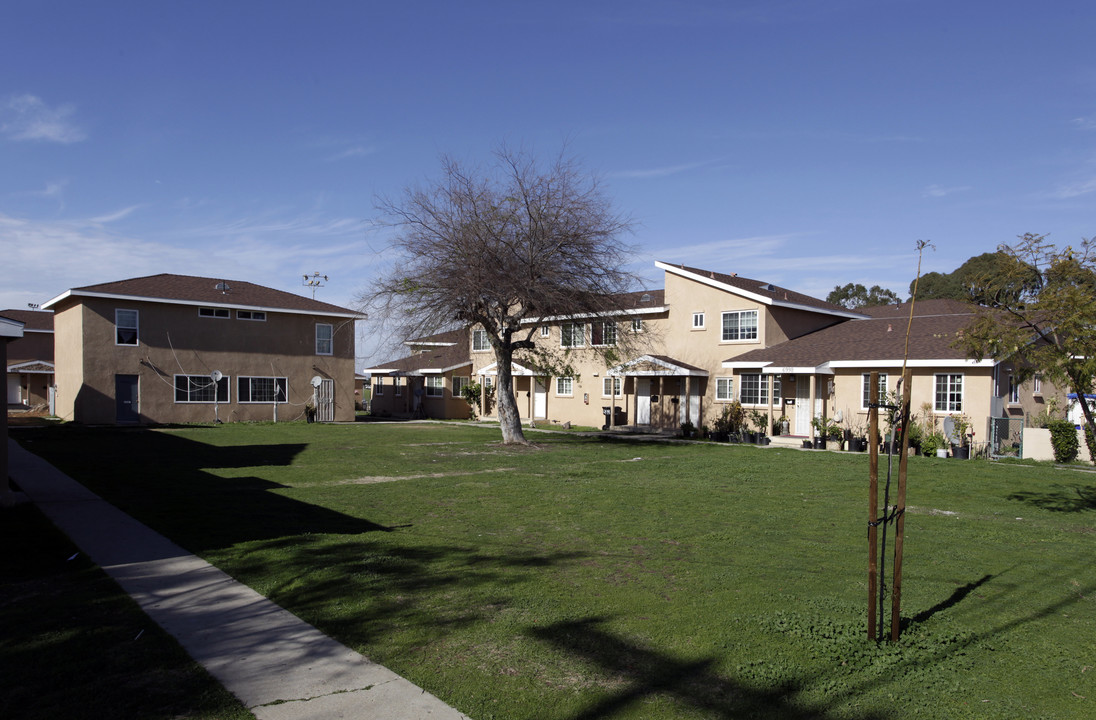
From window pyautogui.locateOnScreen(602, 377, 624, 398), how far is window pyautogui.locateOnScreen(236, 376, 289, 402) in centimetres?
1611

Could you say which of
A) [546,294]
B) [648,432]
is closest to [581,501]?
[546,294]

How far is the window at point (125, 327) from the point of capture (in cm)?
3238

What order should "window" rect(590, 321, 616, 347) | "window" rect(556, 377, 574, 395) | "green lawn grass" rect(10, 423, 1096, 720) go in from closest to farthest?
"green lawn grass" rect(10, 423, 1096, 720) → "window" rect(590, 321, 616, 347) → "window" rect(556, 377, 574, 395)

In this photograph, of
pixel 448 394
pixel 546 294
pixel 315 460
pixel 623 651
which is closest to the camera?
pixel 623 651

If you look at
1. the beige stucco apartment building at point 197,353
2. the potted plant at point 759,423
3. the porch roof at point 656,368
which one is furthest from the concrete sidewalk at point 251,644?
the porch roof at point 656,368

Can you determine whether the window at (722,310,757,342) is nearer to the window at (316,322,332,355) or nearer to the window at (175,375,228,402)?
the window at (316,322,332,355)

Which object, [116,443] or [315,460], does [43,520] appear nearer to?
[315,460]

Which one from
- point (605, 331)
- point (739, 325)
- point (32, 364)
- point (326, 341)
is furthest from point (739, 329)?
point (32, 364)

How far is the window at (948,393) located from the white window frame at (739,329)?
716cm

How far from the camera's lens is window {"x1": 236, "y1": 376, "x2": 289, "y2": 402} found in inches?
1411

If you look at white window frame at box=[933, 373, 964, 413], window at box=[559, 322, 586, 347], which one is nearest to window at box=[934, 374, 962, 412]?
white window frame at box=[933, 373, 964, 413]

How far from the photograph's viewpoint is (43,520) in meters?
9.84

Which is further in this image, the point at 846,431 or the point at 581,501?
the point at 846,431

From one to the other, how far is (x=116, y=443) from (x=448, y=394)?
20869 millimetres
